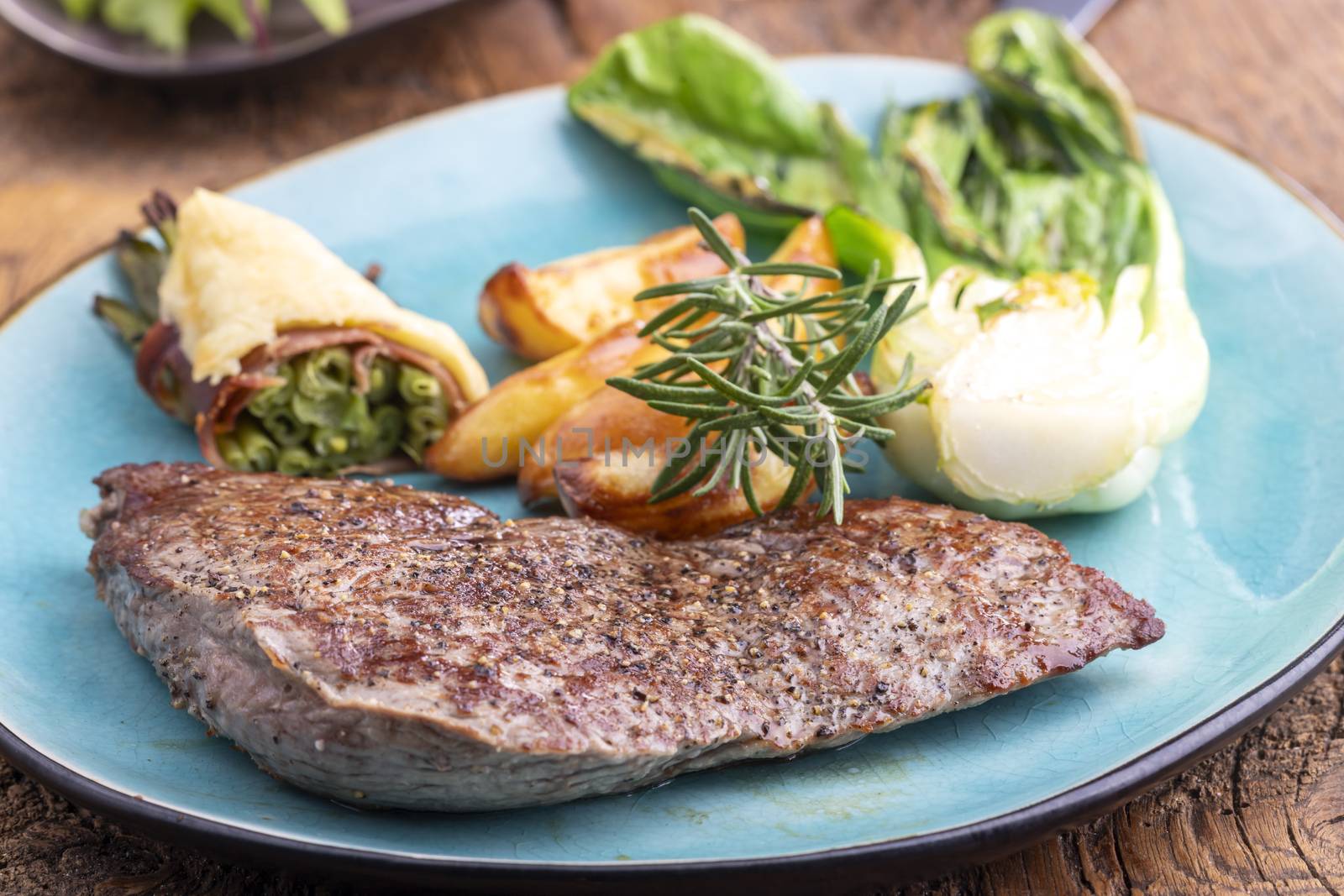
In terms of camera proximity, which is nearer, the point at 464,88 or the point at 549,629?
the point at 549,629

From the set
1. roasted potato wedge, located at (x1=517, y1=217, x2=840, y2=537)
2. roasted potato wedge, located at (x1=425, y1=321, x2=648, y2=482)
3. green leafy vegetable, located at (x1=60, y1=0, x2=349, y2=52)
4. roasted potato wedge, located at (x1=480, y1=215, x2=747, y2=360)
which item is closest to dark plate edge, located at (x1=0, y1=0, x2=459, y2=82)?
green leafy vegetable, located at (x1=60, y1=0, x2=349, y2=52)

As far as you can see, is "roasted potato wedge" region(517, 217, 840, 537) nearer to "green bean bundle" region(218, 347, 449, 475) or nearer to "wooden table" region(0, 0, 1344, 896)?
"green bean bundle" region(218, 347, 449, 475)

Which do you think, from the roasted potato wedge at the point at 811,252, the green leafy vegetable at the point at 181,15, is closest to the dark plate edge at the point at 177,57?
the green leafy vegetable at the point at 181,15

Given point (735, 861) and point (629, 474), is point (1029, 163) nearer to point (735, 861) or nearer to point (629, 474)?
point (629, 474)

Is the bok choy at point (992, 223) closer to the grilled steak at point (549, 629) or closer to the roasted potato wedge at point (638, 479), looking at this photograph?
the grilled steak at point (549, 629)

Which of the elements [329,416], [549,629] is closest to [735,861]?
[549,629]

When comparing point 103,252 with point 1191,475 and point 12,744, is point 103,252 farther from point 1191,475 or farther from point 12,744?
point 1191,475

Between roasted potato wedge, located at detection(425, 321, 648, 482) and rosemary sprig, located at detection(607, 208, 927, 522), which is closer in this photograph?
rosemary sprig, located at detection(607, 208, 927, 522)
